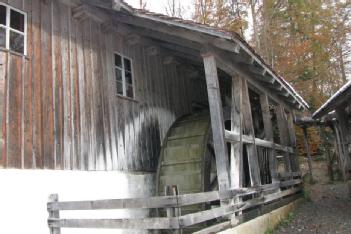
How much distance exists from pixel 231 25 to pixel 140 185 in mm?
13627

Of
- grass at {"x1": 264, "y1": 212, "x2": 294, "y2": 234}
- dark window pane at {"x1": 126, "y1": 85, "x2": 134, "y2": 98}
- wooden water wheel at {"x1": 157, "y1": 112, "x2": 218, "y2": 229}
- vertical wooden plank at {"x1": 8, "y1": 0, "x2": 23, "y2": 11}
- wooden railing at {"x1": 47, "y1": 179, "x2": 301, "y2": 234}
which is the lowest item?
grass at {"x1": 264, "y1": 212, "x2": 294, "y2": 234}

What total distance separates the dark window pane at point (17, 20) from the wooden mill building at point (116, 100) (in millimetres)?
17

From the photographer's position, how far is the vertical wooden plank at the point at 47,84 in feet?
18.5

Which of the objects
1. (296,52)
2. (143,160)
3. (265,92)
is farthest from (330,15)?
(143,160)

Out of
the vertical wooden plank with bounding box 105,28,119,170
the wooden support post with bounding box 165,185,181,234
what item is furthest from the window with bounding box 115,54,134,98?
the wooden support post with bounding box 165,185,181,234

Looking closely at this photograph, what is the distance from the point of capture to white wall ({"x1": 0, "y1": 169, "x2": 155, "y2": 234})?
4891mm

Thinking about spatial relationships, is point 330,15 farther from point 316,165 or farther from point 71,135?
point 71,135

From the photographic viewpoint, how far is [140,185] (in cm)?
753

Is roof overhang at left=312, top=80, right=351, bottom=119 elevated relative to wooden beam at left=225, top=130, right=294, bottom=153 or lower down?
elevated

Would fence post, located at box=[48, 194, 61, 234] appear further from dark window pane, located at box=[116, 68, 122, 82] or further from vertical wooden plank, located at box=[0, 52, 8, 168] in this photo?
dark window pane, located at box=[116, 68, 122, 82]

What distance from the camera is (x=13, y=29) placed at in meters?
5.52

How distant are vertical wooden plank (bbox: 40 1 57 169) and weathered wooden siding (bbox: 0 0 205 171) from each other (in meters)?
0.02

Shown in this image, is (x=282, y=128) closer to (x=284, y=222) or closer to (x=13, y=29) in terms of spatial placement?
(x=284, y=222)

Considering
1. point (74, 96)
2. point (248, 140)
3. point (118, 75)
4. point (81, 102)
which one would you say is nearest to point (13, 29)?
point (74, 96)
